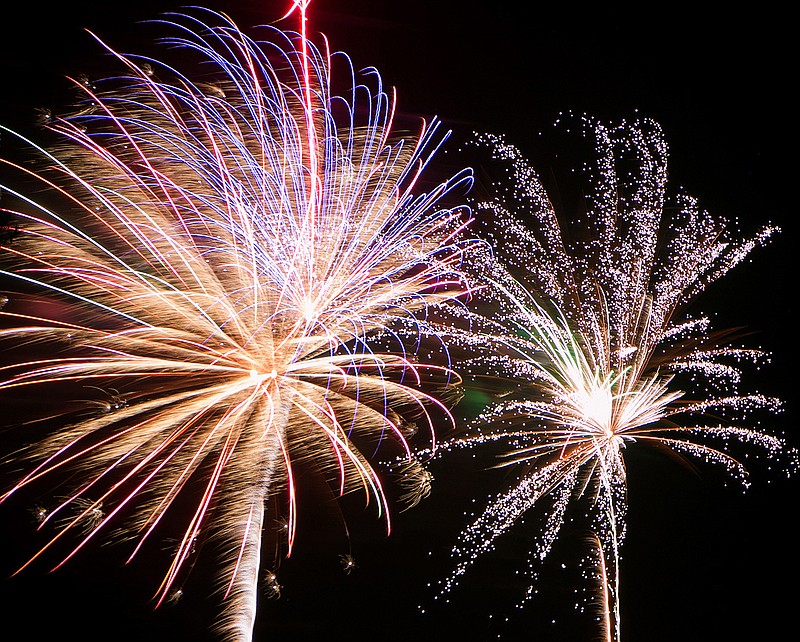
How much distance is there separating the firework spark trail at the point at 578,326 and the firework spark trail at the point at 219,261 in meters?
1.56

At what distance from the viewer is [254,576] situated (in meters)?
5.61

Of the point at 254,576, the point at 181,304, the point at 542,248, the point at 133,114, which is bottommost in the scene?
the point at 254,576

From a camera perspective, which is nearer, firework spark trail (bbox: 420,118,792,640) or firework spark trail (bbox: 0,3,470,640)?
firework spark trail (bbox: 0,3,470,640)

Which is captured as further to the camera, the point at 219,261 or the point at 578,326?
the point at 578,326

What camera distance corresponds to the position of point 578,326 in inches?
268

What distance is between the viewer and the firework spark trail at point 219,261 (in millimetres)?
5102

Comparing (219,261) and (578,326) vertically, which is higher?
(578,326)

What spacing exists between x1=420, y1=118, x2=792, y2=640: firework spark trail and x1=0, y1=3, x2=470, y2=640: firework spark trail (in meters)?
1.56

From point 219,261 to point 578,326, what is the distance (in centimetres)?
380

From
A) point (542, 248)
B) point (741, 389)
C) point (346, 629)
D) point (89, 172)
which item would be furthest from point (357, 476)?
point (741, 389)

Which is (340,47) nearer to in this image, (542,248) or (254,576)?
(542,248)

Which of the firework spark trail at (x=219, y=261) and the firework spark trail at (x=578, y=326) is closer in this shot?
the firework spark trail at (x=219, y=261)

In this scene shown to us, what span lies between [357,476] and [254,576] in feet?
4.61

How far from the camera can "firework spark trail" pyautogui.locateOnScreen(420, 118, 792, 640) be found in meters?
6.71
